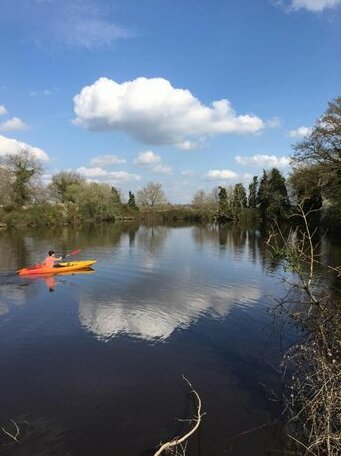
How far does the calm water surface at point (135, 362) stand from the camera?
6.71 metres

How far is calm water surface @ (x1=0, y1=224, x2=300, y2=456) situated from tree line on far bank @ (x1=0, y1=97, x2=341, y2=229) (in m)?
18.4

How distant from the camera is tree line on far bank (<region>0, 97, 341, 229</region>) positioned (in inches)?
1310

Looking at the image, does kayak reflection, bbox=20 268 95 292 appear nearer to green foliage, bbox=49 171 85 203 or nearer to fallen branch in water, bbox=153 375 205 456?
fallen branch in water, bbox=153 375 205 456

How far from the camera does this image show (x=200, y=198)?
8650cm

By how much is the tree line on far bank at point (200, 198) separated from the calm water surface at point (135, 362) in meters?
18.4

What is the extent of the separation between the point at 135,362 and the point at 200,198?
77.9 m

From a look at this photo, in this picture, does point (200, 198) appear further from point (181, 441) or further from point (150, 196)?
point (181, 441)

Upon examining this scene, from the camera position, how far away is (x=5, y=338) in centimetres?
1110

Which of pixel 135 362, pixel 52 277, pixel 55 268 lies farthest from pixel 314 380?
pixel 55 268

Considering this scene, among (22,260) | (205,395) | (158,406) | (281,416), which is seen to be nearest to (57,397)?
(158,406)

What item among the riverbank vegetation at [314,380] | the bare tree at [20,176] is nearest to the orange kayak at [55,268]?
the riverbank vegetation at [314,380]

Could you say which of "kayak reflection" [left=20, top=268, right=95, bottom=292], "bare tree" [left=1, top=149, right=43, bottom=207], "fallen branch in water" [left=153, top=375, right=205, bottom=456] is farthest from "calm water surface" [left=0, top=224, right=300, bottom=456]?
"bare tree" [left=1, top=149, right=43, bottom=207]

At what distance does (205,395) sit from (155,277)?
457 inches

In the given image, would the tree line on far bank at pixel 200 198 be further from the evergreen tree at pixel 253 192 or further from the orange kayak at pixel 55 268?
the orange kayak at pixel 55 268
